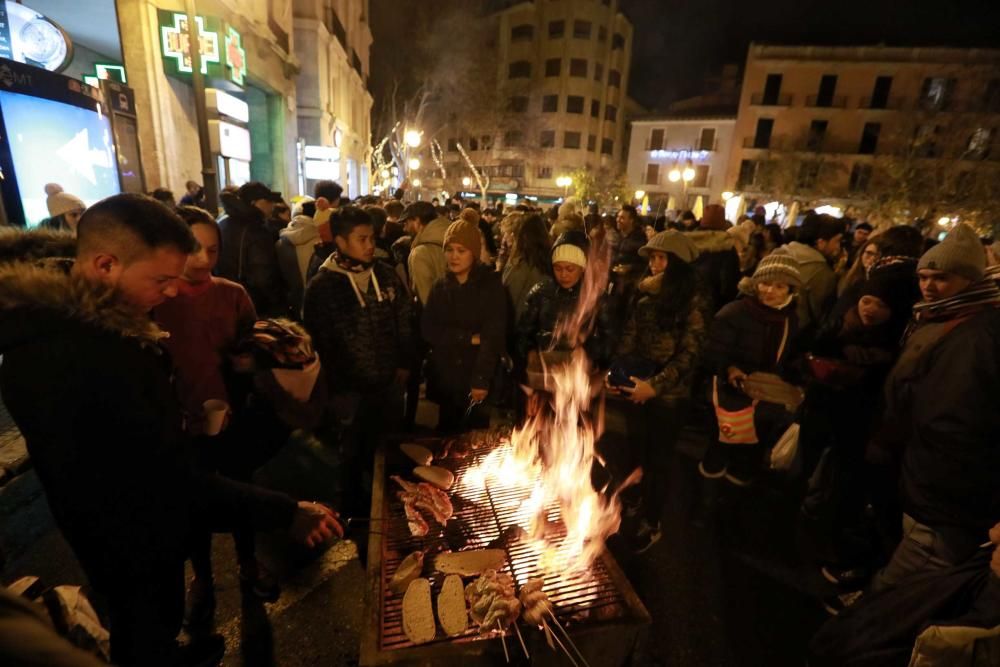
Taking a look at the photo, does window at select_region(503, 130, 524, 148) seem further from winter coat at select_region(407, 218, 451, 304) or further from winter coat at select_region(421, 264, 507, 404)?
winter coat at select_region(421, 264, 507, 404)

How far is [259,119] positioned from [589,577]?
68.3 ft

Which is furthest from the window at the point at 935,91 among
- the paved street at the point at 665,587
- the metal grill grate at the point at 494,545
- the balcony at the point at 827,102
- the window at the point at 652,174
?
the metal grill grate at the point at 494,545

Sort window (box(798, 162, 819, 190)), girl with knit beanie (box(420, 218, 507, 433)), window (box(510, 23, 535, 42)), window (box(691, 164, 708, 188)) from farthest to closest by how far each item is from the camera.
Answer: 1. window (box(510, 23, 535, 42))
2. window (box(691, 164, 708, 188))
3. window (box(798, 162, 819, 190))
4. girl with knit beanie (box(420, 218, 507, 433))

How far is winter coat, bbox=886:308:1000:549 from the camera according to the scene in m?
2.45

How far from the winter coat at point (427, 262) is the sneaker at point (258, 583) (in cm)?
307

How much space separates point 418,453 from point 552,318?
177 centimetres

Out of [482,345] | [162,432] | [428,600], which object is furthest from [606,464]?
[162,432]

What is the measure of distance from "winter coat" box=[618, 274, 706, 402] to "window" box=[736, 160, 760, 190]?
4492cm

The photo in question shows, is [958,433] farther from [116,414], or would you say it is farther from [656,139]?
[656,139]

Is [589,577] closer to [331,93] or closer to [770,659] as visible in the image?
[770,659]

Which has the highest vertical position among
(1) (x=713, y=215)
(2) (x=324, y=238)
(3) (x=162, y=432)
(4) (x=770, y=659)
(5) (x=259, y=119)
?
(5) (x=259, y=119)

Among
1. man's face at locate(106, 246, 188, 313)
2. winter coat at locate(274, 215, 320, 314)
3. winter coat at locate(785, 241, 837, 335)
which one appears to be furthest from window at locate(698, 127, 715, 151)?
man's face at locate(106, 246, 188, 313)

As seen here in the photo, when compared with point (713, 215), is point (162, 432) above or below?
below

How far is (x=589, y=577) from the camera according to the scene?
2.56m
